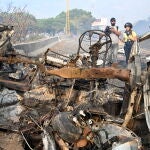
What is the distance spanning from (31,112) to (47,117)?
2.30 feet

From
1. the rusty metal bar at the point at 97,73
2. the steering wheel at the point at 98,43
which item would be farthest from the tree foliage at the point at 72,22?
the rusty metal bar at the point at 97,73

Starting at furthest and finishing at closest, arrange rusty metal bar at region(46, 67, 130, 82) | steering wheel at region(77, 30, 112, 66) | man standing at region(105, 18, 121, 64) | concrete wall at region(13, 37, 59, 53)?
1. concrete wall at region(13, 37, 59, 53)
2. man standing at region(105, 18, 121, 64)
3. steering wheel at region(77, 30, 112, 66)
4. rusty metal bar at region(46, 67, 130, 82)

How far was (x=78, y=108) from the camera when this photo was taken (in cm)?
680

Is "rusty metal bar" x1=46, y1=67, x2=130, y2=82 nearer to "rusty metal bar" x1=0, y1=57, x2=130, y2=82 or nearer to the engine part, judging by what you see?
"rusty metal bar" x1=0, y1=57, x2=130, y2=82

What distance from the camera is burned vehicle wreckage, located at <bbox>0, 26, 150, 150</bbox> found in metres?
5.84

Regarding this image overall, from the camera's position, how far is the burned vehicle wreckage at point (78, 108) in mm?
5836

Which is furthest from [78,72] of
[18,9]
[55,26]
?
[55,26]

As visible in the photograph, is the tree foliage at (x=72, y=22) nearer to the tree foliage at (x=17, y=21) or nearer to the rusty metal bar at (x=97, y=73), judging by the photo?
the tree foliage at (x=17, y=21)

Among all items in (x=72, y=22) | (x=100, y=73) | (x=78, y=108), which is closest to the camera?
(x=100, y=73)

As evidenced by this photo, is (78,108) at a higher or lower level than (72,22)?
higher

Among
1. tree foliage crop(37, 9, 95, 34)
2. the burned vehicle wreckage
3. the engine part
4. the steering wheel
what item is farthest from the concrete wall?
tree foliage crop(37, 9, 95, 34)

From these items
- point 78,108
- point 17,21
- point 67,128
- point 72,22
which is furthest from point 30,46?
point 72,22

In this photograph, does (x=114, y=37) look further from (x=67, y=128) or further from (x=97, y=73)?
(x=67, y=128)

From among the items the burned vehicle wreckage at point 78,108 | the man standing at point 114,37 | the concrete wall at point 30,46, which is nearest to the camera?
the burned vehicle wreckage at point 78,108
